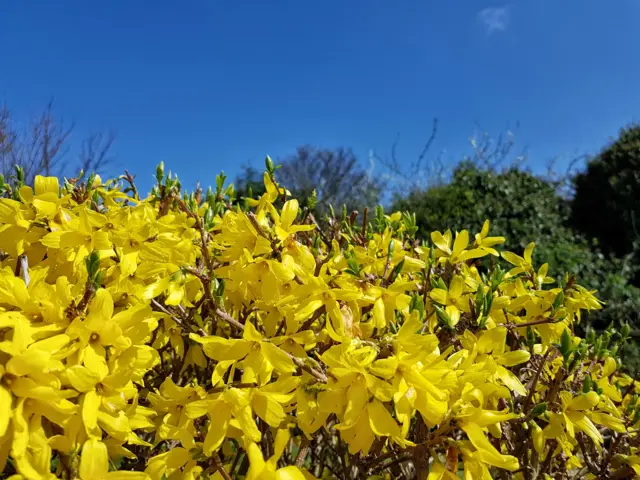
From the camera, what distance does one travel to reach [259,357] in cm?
119

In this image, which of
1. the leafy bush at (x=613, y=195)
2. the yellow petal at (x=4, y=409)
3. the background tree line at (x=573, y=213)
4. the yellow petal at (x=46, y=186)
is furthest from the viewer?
the leafy bush at (x=613, y=195)

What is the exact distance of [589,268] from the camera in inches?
284

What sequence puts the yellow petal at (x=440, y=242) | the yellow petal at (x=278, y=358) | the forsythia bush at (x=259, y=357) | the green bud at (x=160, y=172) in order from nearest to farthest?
1. the forsythia bush at (x=259, y=357)
2. the yellow petal at (x=278, y=358)
3. the yellow petal at (x=440, y=242)
4. the green bud at (x=160, y=172)

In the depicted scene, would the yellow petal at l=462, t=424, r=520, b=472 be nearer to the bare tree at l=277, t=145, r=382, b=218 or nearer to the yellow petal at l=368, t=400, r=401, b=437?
the yellow petal at l=368, t=400, r=401, b=437

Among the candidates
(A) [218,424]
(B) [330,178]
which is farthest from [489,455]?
(B) [330,178]

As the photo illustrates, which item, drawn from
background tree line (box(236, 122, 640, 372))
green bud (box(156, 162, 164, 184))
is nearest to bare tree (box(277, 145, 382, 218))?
background tree line (box(236, 122, 640, 372))

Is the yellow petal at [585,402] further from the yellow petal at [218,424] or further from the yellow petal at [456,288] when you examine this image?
the yellow petal at [218,424]

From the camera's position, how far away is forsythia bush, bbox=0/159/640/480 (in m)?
1.02

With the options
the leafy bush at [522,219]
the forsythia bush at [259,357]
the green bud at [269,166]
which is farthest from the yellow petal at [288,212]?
the leafy bush at [522,219]

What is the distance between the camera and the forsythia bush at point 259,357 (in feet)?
3.36

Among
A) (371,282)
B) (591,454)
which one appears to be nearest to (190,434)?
(371,282)

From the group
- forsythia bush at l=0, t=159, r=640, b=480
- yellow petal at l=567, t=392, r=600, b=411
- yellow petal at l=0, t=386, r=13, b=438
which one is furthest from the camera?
yellow petal at l=567, t=392, r=600, b=411

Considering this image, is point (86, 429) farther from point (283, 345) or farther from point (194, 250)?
point (194, 250)

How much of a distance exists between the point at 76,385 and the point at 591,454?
180cm
